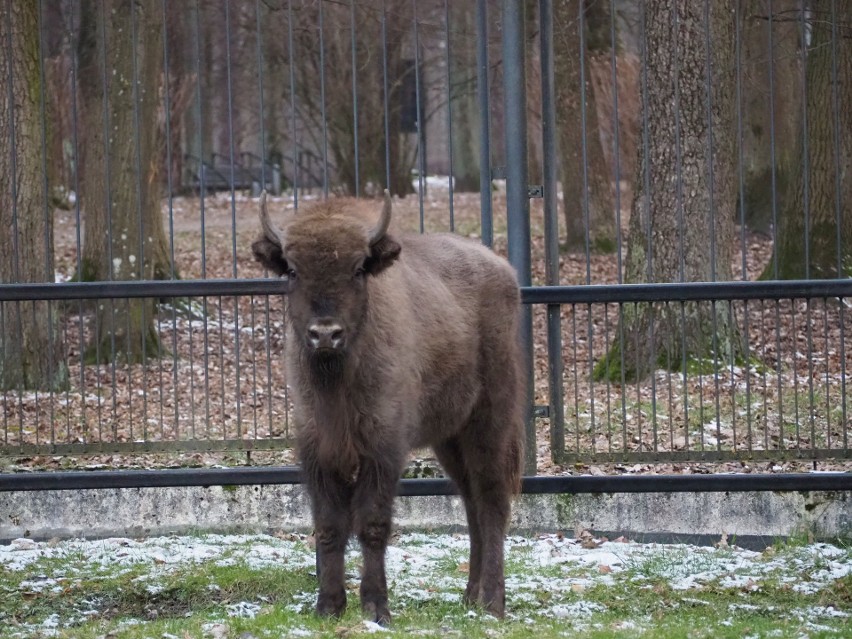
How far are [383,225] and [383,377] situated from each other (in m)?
0.77

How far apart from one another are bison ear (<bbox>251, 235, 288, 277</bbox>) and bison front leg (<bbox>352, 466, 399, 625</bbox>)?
1.06 m

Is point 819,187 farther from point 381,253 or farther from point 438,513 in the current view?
point 381,253

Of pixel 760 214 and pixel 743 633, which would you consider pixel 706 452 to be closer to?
pixel 743 633

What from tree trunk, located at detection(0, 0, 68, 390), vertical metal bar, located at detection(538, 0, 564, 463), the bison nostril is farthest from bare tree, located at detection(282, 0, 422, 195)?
the bison nostril

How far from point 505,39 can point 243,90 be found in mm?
24135

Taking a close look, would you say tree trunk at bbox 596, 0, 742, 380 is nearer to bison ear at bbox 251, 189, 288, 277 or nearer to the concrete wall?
the concrete wall

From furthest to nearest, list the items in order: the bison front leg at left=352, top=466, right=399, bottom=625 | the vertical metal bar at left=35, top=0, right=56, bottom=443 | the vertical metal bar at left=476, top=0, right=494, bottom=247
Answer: the vertical metal bar at left=35, top=0, right=56, bottom=443, the vertical metal bar at left=476, top=0, right=494, bottom=247, the bison front leg at left=352, top=466, right=399, bottom=625

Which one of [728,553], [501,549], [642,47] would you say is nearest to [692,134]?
[642,47]

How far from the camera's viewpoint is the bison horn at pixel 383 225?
6000mm

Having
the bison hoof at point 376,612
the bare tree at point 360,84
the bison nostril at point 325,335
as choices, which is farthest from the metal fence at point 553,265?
the bison hoof at point 376,612

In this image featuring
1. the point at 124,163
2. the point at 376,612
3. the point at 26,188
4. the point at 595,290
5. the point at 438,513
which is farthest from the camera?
the point at 124,163

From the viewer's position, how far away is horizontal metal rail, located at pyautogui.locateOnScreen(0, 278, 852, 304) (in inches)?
318

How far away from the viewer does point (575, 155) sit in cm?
1809

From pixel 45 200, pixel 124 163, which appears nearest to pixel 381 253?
pixel 45 200
